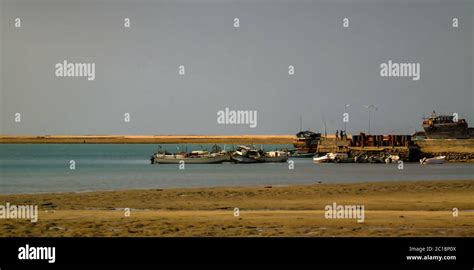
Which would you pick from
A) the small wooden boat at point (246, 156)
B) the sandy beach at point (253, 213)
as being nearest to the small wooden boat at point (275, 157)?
the small wooden boat at point (246, 156)

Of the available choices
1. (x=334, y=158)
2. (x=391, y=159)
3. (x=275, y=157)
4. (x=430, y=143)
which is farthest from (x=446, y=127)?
(x=275, y=157)

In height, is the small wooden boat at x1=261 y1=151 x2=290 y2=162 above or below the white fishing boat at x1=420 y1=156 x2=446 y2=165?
above

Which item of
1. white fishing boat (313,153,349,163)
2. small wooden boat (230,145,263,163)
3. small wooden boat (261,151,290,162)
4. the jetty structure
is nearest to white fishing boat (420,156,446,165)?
the jetty structure

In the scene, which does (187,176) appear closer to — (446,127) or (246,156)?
(246,156)

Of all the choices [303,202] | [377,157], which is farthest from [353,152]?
[303,202]

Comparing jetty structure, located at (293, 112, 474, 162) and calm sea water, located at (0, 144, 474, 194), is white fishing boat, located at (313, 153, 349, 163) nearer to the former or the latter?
jetty structure, located at (293, 112, 474, 162)

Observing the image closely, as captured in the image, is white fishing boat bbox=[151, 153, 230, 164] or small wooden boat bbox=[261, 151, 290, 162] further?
small wooden boat bbox=[261, 151, 290, 162]

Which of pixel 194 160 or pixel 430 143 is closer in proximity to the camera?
pixel 194 160
